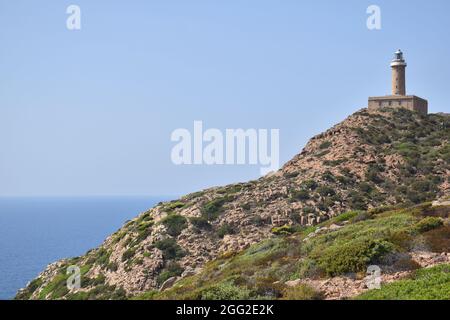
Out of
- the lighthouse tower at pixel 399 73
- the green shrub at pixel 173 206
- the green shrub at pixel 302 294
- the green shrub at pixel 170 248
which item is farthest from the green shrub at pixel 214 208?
the lighthouse tower at pixel 399 73

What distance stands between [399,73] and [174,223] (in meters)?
41.3

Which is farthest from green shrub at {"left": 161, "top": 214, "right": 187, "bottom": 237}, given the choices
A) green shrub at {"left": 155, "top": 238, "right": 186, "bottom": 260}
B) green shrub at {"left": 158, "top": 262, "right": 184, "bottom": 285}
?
green shrub at {"left": 158, "top": 262, "right": 184, "bottom": 285}

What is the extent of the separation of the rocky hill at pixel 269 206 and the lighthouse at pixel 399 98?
7.15 metres

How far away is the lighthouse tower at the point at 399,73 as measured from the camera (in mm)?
71000

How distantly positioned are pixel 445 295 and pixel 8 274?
396 ft

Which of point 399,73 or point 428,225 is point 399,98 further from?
point 428,225

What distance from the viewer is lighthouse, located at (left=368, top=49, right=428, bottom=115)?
70000 mm

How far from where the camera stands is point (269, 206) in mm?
47000

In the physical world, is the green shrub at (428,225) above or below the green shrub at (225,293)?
above

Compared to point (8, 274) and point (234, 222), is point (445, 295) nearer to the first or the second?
point (234, 222)

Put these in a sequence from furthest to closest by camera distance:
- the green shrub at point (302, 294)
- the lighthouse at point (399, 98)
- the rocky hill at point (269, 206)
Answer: the lighthouse at point (399, 98) → the rocky hill at point (269, 206) → the green shrub at point (302, 294)

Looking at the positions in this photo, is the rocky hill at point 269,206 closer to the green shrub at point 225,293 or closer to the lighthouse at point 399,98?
the lighthouse at point 399,98
